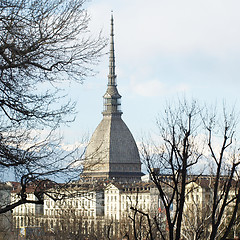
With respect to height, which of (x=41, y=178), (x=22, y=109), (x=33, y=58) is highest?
(x=33, y=58)

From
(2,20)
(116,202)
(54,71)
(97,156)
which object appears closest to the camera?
(2,20)

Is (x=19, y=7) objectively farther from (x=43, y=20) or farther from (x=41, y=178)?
(x=41, y=178)

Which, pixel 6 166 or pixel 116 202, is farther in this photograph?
pixel 116 202

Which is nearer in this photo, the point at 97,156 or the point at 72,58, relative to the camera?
the point at 72,58

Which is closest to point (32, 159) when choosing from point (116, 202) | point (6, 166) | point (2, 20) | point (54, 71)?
point (6, 166)

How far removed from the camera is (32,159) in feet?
49.2

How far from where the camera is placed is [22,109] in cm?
1504

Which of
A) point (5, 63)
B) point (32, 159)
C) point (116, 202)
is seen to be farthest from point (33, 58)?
point (116, 202)

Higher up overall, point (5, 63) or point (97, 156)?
point (5, 63)

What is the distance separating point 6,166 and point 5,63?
6.60 ft

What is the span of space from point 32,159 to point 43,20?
9.09ft

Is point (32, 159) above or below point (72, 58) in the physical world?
below

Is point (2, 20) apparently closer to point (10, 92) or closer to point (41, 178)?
point (10, 92)

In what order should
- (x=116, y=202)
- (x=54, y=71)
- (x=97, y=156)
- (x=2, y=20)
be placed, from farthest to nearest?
(x=116, y=202) → (x=97, y=156) → (x=54, y=71) → (x=2, y=20)
